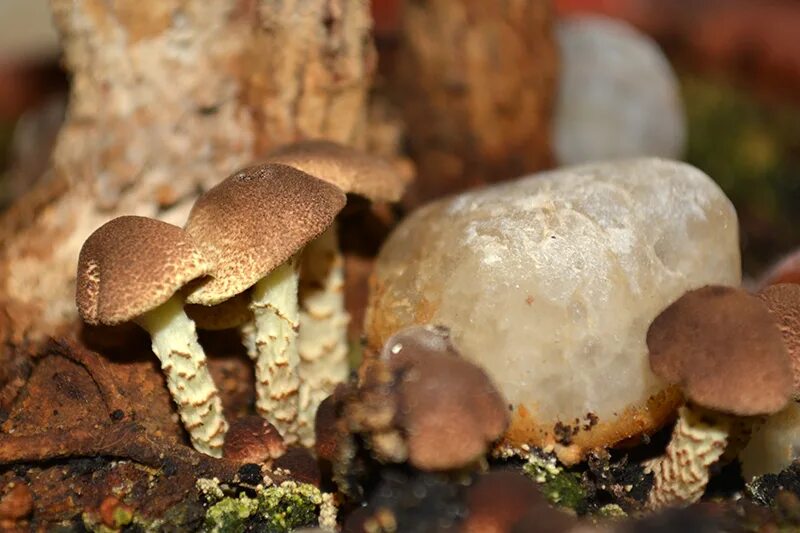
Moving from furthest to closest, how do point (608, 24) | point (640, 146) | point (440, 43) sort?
point (608, 24) → point (640, 146) → point (440, 43)

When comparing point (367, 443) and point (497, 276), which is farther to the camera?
point (497, 276)

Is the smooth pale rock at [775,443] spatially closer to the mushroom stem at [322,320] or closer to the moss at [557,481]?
the moss at [557,481]

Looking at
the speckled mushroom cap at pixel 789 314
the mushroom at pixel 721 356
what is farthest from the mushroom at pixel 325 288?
the speckled mushroom cap at pixel 789 314

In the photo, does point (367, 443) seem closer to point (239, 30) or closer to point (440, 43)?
point (239, 30)

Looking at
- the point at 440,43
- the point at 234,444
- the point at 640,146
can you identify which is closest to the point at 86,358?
the point at 234,444

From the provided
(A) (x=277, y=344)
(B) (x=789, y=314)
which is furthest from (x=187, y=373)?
(B) (x=789, y=314)

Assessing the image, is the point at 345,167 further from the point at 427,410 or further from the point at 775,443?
the point at 775,443

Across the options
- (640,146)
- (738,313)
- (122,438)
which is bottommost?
(640,146)

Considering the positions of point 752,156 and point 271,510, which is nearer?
point 271,510
